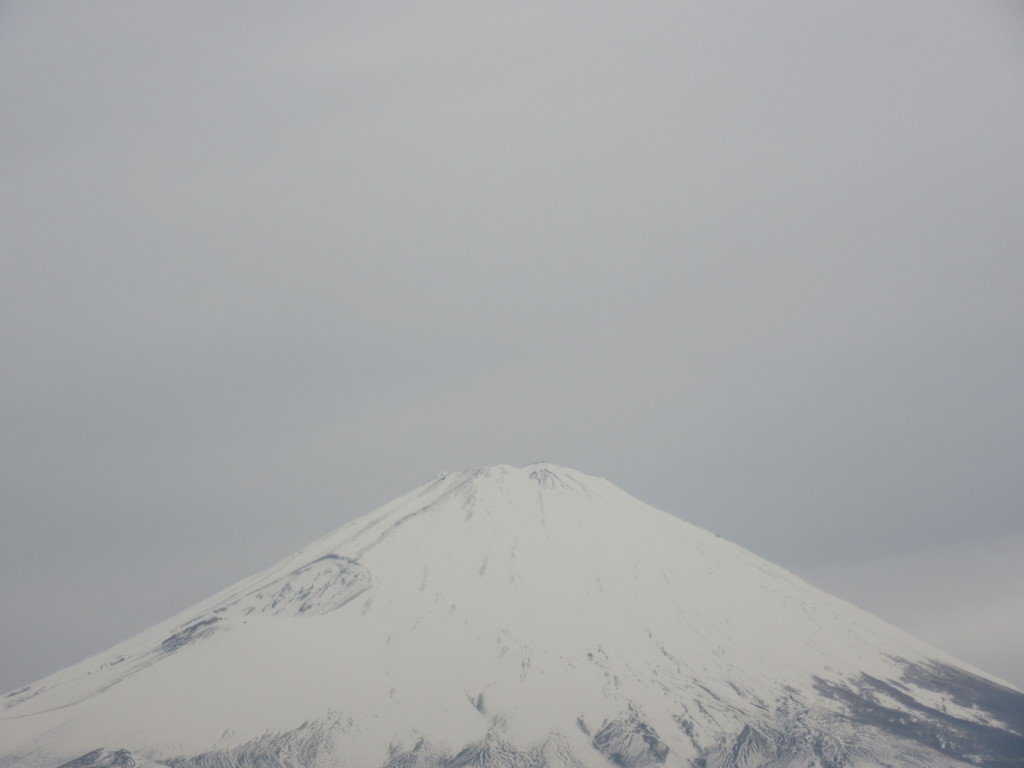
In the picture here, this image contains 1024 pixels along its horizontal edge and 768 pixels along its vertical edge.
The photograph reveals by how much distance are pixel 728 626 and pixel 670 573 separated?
17103 millimetres

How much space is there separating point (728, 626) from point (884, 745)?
37.0 m

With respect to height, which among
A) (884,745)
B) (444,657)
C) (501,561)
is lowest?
(884,745)

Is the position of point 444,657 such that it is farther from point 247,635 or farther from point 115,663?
point 115,663

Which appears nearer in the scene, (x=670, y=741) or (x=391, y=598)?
(x=670, y=741)

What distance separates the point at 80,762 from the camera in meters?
136

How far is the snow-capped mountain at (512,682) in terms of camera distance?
478 ft

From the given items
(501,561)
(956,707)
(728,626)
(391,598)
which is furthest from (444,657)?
(956,707)

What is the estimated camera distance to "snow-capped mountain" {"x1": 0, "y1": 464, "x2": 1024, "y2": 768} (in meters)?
146

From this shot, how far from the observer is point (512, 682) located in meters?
162

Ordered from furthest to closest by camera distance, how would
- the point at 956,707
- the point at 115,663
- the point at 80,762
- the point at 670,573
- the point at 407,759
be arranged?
the point at 670,573, the point at 115,663, the point at 956,707, the point at 407,759, the point at 80,762

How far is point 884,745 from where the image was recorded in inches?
5856

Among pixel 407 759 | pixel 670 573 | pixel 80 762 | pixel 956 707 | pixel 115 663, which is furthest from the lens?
pixel 670 573

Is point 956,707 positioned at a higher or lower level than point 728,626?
lower

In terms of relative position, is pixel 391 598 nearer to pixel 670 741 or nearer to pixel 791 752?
pixel 670 741
